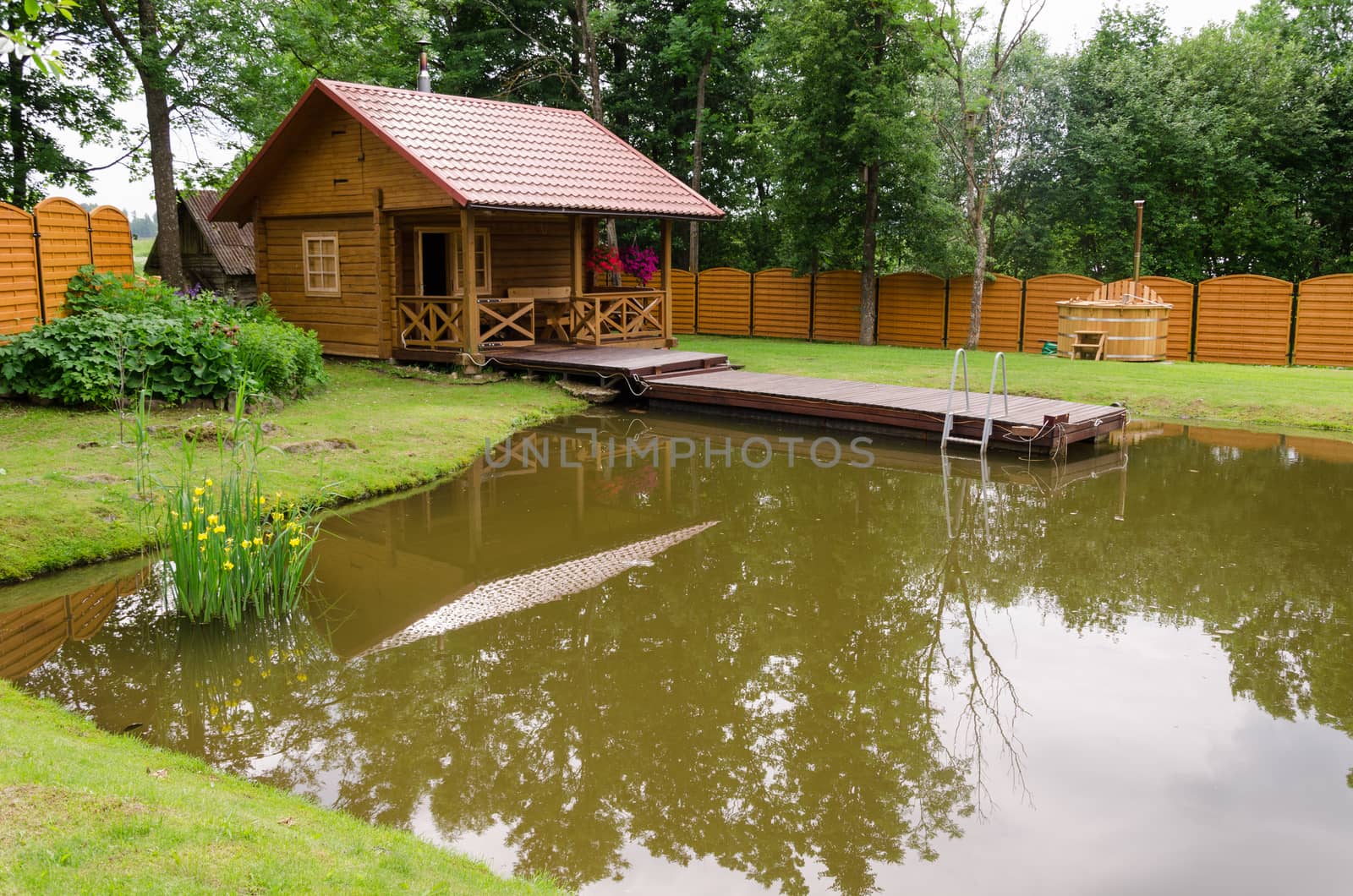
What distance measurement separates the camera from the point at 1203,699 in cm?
580

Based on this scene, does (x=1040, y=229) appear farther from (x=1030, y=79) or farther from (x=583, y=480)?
(x=583, y=480)

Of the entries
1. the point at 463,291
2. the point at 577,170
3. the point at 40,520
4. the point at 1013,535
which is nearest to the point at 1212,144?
the point at 577,170

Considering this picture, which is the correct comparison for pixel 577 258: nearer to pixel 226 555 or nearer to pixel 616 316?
pixel 616 316

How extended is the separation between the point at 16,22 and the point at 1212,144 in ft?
80.8

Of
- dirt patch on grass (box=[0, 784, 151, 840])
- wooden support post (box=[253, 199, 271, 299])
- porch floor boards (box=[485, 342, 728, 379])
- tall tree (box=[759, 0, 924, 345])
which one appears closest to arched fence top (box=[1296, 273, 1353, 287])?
tall tree (box=[759, 0, 924, 345])

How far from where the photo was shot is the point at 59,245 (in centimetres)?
1291

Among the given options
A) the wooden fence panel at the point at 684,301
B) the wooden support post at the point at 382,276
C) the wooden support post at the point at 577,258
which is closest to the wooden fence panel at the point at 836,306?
the wooden fence panel at the point at 684,301

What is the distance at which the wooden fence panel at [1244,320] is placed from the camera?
Answer: 64.7 feet

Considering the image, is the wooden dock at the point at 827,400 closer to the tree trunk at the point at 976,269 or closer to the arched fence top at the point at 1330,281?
the tree trunk at the point at 976,269

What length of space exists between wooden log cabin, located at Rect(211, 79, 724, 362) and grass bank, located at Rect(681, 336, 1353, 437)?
3294 mm

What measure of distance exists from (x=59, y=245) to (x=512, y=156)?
Result: 269 inches

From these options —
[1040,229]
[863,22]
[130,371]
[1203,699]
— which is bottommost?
[1203,699]

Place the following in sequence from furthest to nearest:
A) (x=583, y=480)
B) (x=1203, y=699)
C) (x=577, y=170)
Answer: (x=577, y=170) → (x=583, y=480) → (x=1203, y=699)

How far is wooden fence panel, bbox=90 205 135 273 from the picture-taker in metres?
13.6
